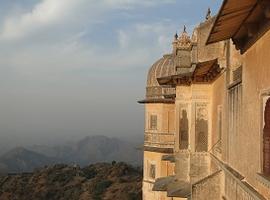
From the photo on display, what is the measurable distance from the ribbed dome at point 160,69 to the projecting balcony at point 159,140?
8.20 ft

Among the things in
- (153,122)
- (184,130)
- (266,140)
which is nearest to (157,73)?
(153,122)

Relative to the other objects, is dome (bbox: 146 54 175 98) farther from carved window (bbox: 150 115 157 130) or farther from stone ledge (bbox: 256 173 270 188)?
stone ledge (bbox: 256 173 270 188)

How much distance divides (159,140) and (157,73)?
3259mm

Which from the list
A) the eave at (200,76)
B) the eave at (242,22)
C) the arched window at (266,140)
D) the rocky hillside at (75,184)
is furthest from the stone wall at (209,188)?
the rocky hillside at (75,184)

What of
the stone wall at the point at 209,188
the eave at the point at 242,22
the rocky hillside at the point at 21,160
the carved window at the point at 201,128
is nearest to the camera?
the eave at the point at 242,22

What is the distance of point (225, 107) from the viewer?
10188mm

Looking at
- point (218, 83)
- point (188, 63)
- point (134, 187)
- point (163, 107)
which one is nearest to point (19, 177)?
point (134, 187)

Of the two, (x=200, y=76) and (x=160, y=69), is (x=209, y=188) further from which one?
(x=160, y=69)

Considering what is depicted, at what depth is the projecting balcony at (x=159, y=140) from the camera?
24.1 m

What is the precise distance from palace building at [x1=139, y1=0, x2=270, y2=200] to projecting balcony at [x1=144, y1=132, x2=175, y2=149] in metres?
0.89

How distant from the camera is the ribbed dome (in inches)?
953

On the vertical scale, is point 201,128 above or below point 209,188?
above

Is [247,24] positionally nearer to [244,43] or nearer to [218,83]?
[244,43]

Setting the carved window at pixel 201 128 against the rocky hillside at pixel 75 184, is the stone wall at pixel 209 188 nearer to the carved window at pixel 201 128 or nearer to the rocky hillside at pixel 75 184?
the carved window at pixel 201 128
